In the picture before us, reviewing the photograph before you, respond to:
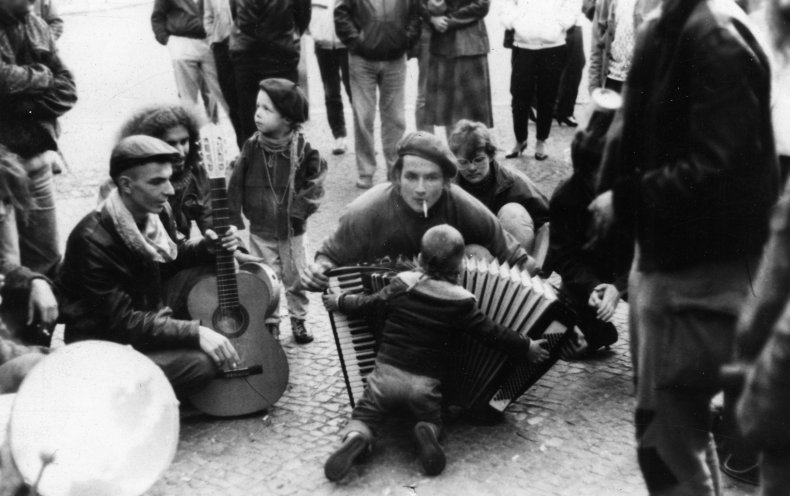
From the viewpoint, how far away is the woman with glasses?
4645 millimetres

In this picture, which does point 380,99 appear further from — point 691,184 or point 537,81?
point 691,184

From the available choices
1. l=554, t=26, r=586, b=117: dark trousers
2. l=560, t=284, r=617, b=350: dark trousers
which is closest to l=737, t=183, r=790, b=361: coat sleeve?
l=560, t=284, r=617, b=350: dark trousers

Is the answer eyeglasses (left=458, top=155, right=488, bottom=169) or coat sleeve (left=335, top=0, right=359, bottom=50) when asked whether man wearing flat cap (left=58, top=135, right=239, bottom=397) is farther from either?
coat sleeve (left=335, top=0, right=359, bottom=50)

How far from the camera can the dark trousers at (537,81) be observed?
7137 millimetres

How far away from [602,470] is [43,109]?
3189 mm

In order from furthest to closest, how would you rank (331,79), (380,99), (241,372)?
1. (331,79)
2. (380,99)
3. (241,372)

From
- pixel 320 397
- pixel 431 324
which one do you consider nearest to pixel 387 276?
pixel 431 324

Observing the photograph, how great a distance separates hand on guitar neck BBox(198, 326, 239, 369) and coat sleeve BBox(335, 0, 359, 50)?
329cm

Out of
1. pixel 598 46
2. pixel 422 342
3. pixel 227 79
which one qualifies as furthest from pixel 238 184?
pixel 227 79

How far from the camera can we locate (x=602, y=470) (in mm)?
3523

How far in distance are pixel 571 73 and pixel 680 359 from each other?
6208 millimetres

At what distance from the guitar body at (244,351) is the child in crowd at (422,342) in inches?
21.1

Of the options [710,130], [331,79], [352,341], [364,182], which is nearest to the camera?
[710,130]

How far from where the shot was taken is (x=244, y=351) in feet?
13.6
